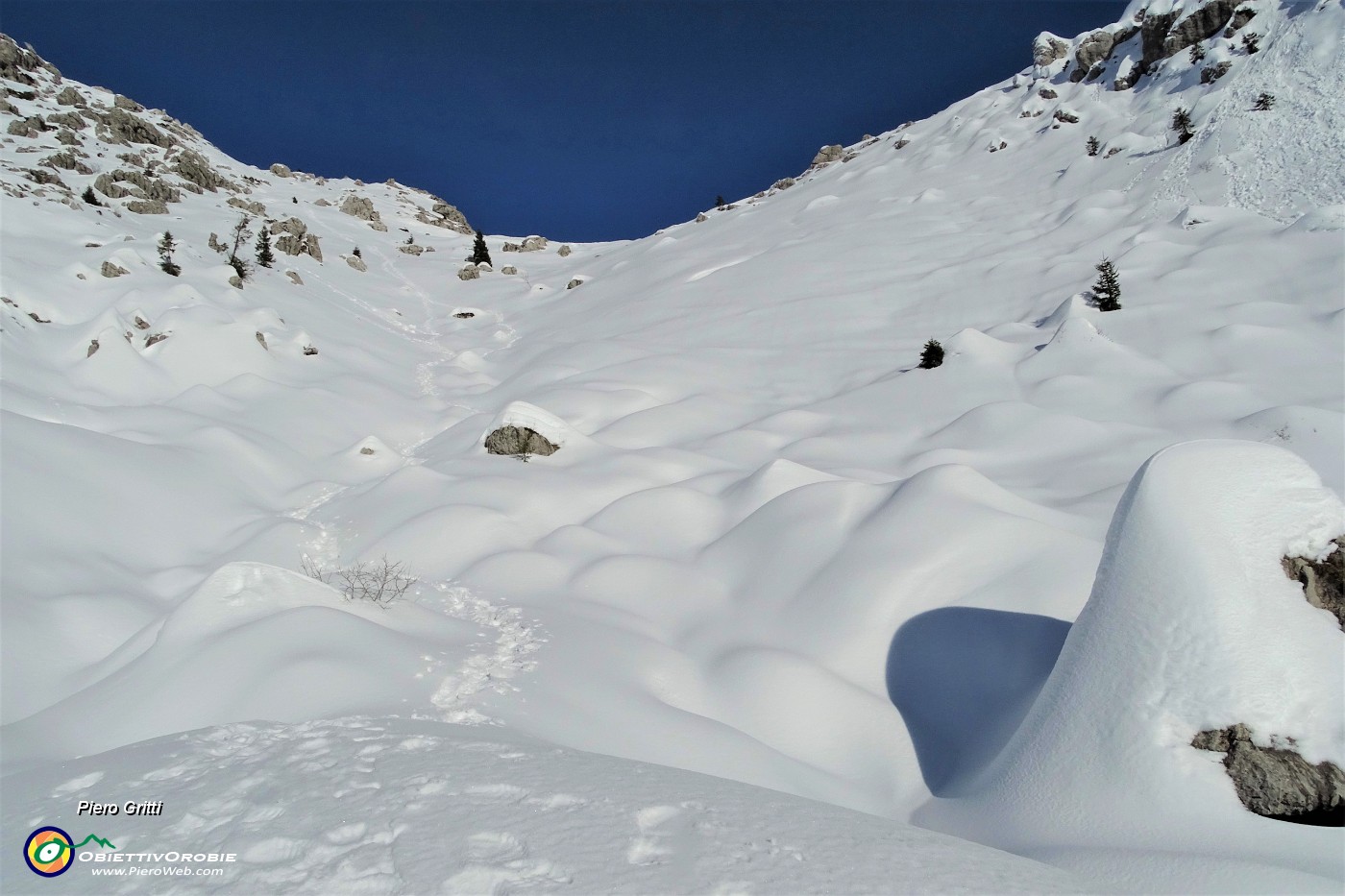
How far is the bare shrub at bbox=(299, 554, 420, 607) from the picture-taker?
23.5 ft

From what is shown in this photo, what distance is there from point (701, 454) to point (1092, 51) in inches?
1640

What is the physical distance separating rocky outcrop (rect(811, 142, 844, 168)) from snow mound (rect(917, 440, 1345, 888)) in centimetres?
5582

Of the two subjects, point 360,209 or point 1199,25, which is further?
point 360,209

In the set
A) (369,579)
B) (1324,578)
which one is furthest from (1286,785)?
(369,579)

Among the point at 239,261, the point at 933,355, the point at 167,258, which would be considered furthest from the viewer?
the point at 239,261

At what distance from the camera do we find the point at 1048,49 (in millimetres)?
41625

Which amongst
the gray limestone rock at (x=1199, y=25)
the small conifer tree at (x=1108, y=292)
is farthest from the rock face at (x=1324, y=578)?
the gray limestone rock at (x=1199, y=25)

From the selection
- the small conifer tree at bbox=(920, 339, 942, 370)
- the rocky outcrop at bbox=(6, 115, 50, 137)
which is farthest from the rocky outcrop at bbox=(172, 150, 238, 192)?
the small conifer tree at bbox=(920, 339, 942, 370)

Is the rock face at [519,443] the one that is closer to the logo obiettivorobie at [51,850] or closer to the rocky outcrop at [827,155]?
the logo obiettivorobie at [51,850]

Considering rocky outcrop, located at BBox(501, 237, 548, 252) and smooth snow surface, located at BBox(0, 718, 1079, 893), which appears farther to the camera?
rocky outcrop, located at BBox(501, 237, 548, 252)

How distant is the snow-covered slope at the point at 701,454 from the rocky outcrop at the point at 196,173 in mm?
13082

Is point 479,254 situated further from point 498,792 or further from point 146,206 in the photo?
point 498,792

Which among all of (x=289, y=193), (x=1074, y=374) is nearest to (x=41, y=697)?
(x=1074, y=374)

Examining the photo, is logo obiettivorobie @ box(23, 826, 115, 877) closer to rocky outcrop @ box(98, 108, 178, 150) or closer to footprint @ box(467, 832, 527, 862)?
footprint @ box(467, 832, 527, 862)
